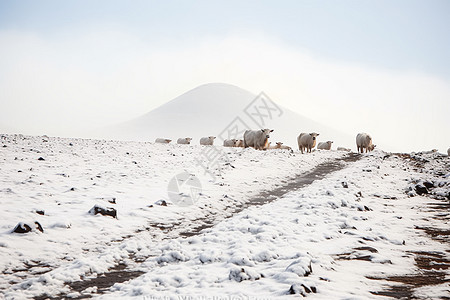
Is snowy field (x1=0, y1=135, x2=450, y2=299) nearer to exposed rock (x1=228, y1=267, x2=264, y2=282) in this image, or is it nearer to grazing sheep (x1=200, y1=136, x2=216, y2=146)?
exposed rock (x1=228, y1=267, x2=264, y2=282)

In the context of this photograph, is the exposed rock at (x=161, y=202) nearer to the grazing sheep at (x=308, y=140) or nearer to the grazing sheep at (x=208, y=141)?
the grazing sheep at (x=308, y=140)

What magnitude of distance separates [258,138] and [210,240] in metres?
28.7

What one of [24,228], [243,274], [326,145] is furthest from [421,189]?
[326,145]

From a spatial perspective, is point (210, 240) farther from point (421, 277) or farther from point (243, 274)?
point (421, 277)

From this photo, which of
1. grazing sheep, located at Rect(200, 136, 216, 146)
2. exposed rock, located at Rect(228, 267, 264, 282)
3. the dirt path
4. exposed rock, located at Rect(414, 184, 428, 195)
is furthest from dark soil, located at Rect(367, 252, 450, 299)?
grazing sheep, located at Rect(200, 136, 216, 146)

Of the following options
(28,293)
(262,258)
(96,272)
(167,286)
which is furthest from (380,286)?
(28,293)

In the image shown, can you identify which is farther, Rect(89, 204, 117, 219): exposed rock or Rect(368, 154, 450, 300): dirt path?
Rect(89, 204, 117, 219): exposed rock

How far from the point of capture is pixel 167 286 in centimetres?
499

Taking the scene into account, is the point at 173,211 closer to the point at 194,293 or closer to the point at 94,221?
the point at 94,221

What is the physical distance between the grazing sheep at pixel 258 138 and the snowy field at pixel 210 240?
1952cm

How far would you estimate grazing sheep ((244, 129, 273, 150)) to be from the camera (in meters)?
34.4

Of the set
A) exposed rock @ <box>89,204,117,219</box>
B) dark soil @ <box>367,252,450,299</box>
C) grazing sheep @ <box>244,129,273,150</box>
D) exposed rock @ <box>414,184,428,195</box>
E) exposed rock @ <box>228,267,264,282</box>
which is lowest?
exposed rock @ <box>228,267,264,282</box>

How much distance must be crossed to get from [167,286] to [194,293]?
61 cm

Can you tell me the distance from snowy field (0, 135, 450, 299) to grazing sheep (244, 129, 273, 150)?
19.5m
